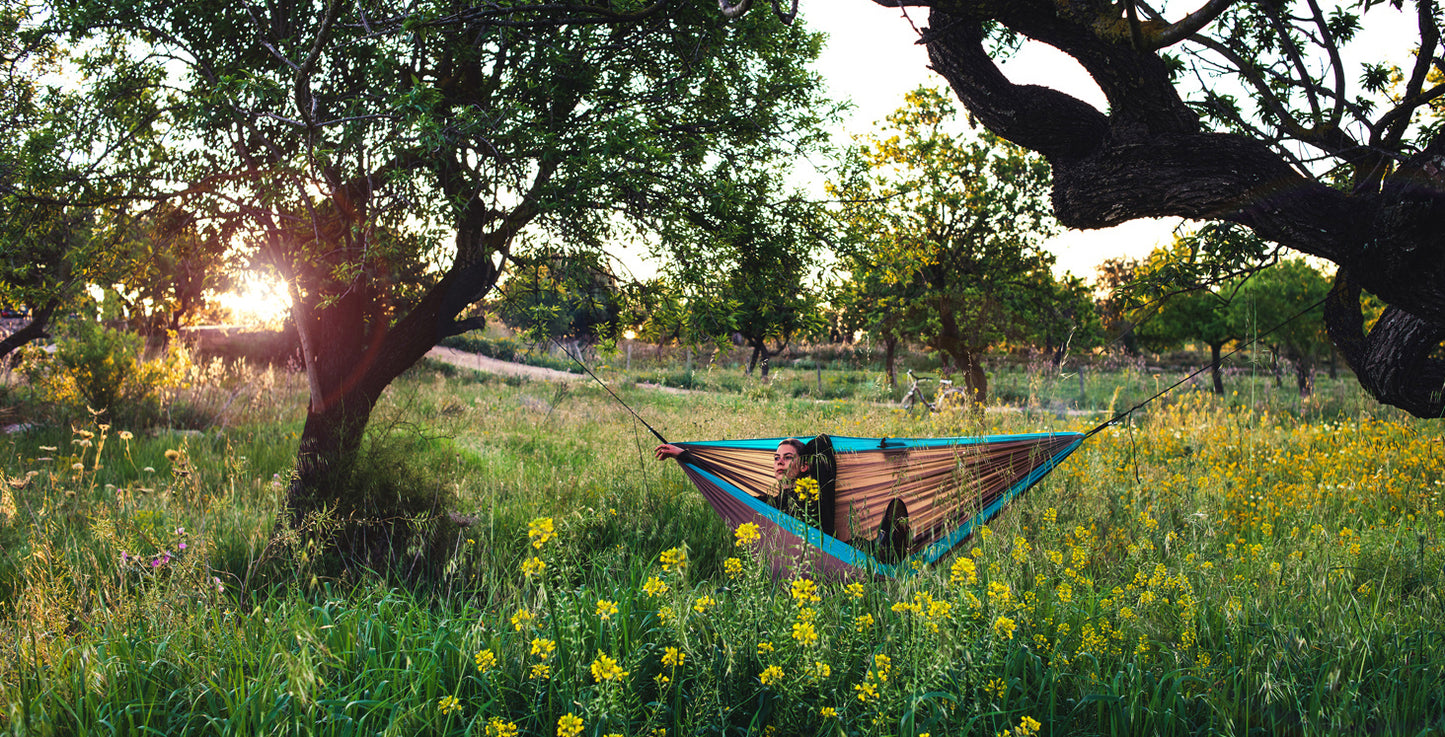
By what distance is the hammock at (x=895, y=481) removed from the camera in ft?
10.8

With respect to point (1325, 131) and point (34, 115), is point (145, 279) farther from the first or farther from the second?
point (1325, 131)

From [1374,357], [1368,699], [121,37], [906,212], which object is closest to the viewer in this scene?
[1368,699]

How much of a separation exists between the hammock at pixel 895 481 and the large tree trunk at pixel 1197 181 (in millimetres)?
1152

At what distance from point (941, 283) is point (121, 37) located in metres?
10.0

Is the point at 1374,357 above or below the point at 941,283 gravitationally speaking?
below

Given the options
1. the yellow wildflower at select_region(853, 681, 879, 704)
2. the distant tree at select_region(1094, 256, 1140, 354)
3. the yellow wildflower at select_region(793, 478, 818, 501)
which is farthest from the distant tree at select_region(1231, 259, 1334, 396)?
the yellow wildflower at select_region(853, 681, 879, 704)

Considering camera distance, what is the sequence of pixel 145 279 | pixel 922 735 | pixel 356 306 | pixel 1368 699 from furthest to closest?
pixel 145 279 → pixel 356 306 → pixel 1368 699 → pixel 922 735

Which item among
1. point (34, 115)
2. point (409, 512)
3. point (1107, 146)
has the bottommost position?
point (409, 512)

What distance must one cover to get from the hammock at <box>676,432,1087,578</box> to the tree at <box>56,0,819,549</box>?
5.07 feet

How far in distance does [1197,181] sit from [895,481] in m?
1.72

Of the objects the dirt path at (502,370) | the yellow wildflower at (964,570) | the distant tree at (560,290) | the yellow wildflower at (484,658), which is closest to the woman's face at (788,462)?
the yellow wildflower at (964,570)

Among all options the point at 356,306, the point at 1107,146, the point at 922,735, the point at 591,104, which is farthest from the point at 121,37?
the point at 922,735

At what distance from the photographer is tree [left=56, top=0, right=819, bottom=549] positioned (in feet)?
12.6

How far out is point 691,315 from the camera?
464 cm
